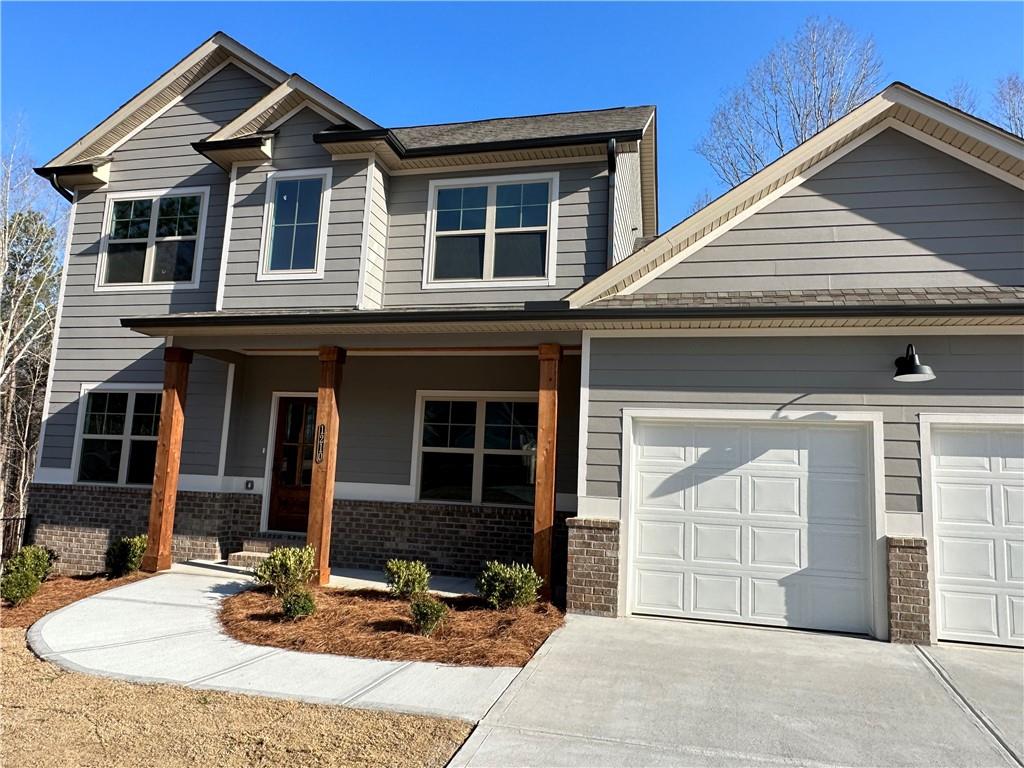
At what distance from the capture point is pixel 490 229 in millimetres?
9477

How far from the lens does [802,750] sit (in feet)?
12.5

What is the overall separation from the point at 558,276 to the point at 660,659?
5.34 meters

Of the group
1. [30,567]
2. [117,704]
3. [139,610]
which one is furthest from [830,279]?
[30,567]

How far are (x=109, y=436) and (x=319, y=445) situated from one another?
180 inches

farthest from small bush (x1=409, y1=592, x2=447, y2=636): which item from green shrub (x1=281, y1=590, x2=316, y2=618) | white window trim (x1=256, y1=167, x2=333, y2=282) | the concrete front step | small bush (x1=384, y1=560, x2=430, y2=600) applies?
white window trim (x1=256, y1=167, x2=333, y2=282)

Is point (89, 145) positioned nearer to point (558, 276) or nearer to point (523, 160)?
point (523, 160)

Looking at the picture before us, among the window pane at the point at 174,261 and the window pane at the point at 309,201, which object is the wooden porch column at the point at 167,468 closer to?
the window pane at the point at 174,261

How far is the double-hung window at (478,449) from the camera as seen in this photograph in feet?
31.2

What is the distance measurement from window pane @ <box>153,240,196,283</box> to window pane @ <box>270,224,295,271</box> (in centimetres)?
164

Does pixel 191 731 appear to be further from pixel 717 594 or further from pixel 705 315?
pixel 705 315

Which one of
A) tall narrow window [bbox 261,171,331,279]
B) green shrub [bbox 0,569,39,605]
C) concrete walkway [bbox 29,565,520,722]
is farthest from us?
tall narrow window [bbox 261,171,331,279]

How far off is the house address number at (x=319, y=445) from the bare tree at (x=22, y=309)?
15.0 metres

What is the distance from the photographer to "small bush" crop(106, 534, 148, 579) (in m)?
8.45

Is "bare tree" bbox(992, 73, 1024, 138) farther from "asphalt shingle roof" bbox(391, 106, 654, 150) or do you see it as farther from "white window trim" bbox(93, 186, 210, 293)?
"white window trim" bbox(93, 186, 210, 293)
